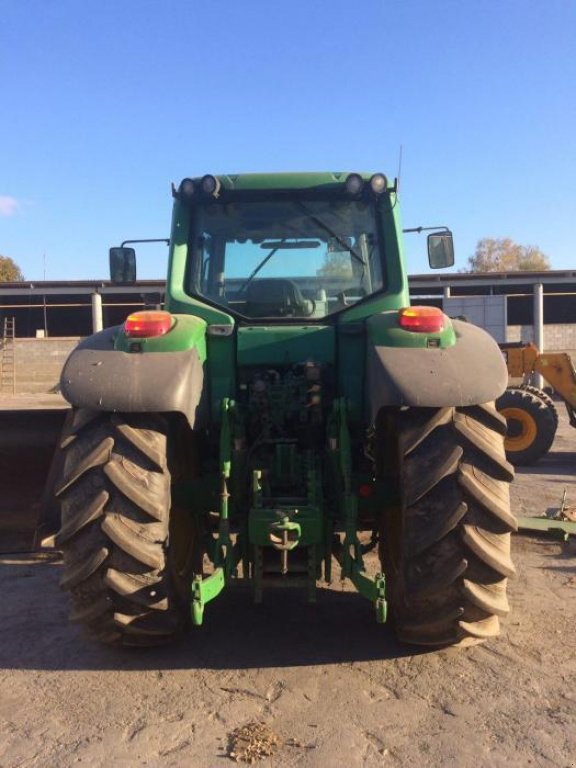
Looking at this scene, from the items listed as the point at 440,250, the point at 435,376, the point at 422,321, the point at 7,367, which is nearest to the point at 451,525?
the point at 435,376

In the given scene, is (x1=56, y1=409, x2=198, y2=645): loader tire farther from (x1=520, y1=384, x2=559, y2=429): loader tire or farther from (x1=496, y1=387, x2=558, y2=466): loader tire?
(x1=520, y1=384, x2=559, y2=429): loader tire

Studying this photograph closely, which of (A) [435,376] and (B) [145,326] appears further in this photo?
(B) [145,326]

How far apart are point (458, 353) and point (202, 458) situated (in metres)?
1.65

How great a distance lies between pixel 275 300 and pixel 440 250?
1.48 meters

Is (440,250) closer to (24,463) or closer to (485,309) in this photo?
(24,463)

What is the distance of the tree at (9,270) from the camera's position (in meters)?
54.0

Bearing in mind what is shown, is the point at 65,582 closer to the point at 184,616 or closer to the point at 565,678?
the point at 184,616

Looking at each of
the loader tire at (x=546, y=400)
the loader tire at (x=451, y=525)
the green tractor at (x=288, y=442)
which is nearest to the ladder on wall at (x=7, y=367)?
the loader tire at (x=546, y=400)

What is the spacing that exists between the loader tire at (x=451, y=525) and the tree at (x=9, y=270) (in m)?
54.9

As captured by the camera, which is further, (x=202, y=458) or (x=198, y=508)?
(x=202, y=458)

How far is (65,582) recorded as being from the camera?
126 inches

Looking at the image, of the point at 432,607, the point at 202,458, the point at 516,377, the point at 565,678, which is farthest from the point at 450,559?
the point at 516,377

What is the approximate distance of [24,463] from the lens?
5.87 meters

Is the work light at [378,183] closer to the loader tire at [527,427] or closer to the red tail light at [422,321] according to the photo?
the red tail light at [422,321]
